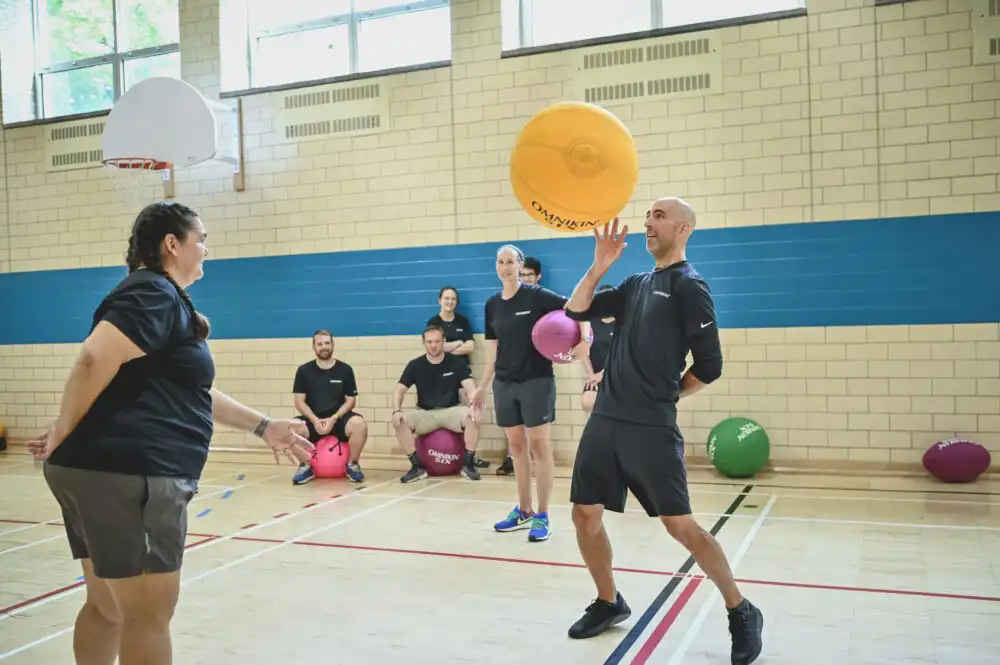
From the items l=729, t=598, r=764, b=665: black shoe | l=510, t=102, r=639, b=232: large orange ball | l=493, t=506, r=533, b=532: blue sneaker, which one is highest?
l=510, t=102, r=639, b=232: large orange ball

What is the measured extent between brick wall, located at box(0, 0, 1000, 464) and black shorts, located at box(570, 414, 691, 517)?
4781 mm

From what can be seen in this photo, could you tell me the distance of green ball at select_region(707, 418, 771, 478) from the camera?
Answer: 23.8ft

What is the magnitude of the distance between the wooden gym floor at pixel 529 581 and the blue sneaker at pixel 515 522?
0.14 m

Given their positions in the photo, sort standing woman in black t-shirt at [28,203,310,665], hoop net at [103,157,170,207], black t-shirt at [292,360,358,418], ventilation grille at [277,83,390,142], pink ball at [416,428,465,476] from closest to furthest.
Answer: standing woman in black t-shirt at [28,203,310,665]
pink ball at [416,428,465,476]
black t-shirt at [292,360,358,418]
ventilation grille at [277,83,390,142]
hoop net at [103,157,170,207]

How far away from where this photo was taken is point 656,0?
8.17 m

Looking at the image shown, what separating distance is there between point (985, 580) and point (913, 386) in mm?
3383

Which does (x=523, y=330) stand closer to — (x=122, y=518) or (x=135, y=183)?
→ (x=122, y=518)

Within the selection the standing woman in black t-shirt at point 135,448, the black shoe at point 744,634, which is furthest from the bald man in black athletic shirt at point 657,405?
the standing woman in black t-shirt at point 135,448

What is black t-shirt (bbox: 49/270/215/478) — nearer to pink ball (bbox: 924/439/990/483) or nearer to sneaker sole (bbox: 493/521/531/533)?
sneaker sole (bbox: 493/521/531/533)

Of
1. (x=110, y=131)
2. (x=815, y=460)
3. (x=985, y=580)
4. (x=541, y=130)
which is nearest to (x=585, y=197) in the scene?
(x=541, y=130)

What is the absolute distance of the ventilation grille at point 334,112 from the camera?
357 inches

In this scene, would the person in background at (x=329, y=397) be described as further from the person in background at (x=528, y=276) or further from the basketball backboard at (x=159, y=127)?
the basketball backboard at (x=159, y=127)

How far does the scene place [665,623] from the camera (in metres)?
3.68

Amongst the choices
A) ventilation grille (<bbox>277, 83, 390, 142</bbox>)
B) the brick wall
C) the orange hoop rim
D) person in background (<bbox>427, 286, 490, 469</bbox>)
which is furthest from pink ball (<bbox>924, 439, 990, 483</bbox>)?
the orange hoop rim
